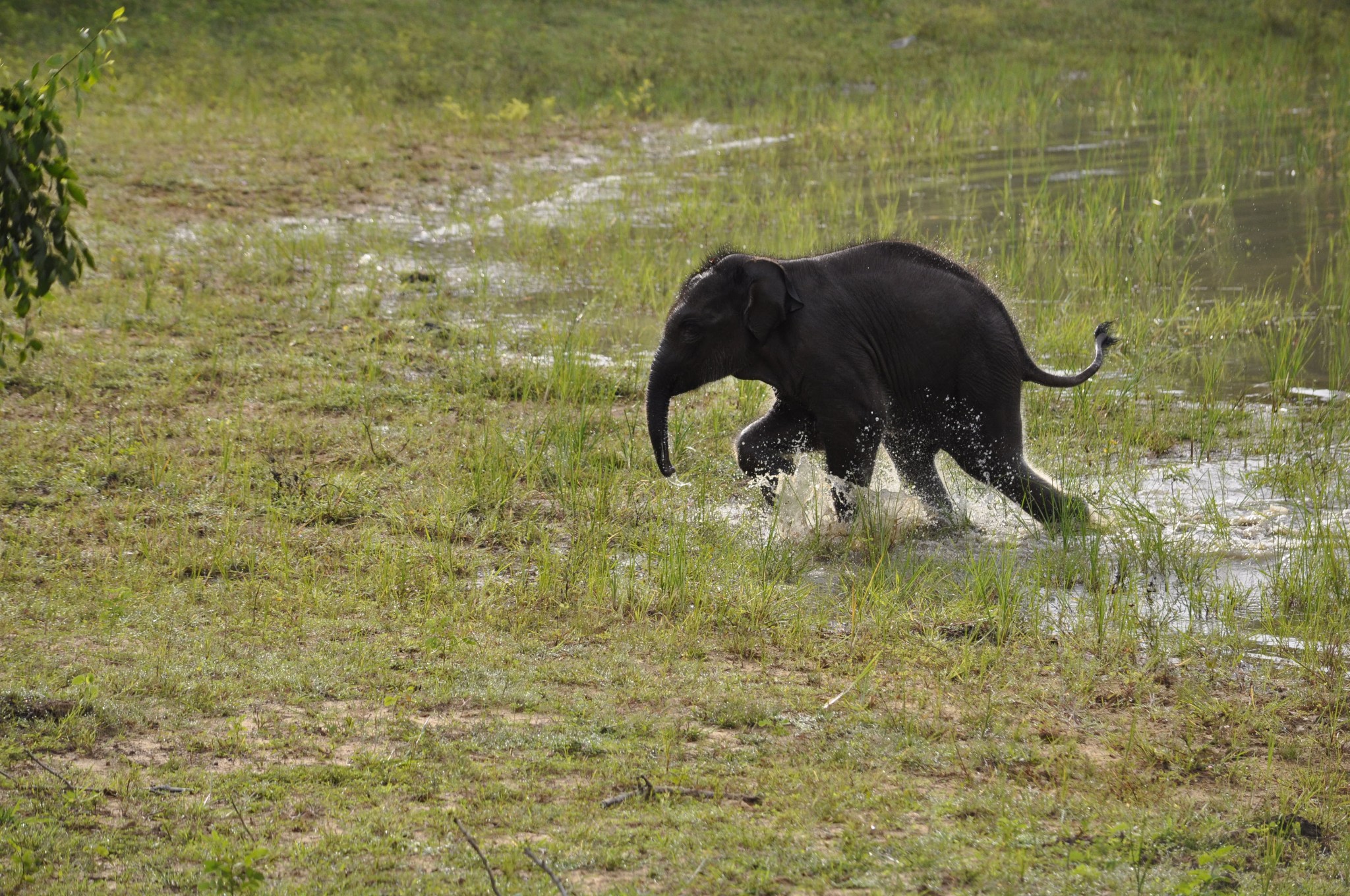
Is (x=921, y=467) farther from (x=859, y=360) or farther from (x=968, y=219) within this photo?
(x=968, y=219)

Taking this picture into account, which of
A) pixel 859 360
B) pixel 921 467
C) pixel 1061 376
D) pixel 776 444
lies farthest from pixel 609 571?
pixel 1061 376

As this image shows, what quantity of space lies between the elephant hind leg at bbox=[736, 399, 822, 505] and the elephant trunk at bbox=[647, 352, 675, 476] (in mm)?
524

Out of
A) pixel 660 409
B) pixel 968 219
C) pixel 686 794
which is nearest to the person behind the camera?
pixel 686 794

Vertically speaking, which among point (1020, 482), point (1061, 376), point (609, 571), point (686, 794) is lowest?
point (686, 794)

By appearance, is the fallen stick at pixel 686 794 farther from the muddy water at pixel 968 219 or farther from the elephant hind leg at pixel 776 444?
the elephant hind leg at pixel 776 444

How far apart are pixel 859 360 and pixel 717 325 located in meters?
0.75

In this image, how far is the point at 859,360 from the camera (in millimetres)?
7074

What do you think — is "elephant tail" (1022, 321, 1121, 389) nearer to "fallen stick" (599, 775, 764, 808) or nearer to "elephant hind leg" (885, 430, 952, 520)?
"elephant hind leg" (885, 430, 952, 520)

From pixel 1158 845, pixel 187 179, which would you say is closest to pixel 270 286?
pixel 187 179

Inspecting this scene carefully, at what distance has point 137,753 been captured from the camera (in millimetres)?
4477

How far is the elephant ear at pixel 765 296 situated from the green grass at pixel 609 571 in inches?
35.7

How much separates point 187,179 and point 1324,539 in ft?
39.2

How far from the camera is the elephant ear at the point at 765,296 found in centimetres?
688

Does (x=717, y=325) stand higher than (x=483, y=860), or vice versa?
(x=717, y=325)
